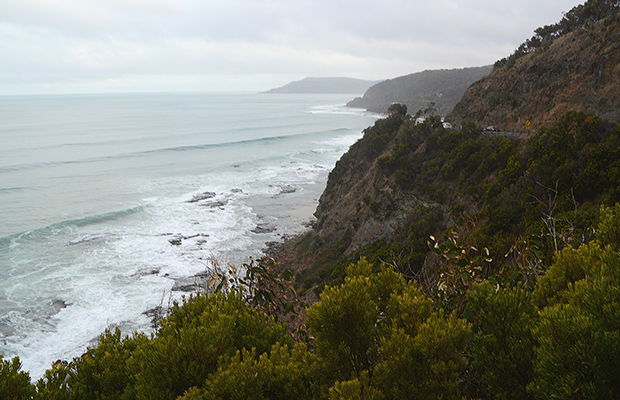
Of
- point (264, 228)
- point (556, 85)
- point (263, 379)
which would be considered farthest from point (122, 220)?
point (556, 85)

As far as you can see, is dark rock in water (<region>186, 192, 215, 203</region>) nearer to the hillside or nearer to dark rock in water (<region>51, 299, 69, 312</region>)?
the hillside

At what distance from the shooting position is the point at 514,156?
20.0 meters

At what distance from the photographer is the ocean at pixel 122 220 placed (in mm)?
20048

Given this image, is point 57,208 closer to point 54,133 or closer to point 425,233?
point 425,233

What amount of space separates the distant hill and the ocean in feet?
217

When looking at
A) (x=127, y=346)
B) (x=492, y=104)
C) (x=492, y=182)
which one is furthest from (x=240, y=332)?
(x=492, y=104)

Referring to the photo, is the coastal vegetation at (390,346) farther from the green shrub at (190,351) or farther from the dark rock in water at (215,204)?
the dark rock in water at (215,204)

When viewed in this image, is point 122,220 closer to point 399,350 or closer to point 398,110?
point 398,110

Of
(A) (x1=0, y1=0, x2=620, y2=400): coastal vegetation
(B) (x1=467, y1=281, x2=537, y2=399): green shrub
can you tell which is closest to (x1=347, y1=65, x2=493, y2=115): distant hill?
(A) (x1=0, y1=0, x2=620, y2=400): coastal vegetation

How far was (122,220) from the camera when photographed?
114 ft

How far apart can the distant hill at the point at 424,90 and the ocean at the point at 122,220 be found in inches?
2606

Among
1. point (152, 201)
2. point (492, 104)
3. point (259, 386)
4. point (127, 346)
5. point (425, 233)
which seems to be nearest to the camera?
point (259, 386)

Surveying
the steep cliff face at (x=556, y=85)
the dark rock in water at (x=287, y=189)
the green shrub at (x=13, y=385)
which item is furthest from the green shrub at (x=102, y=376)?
the dark rock in water at (x=287, y=189)

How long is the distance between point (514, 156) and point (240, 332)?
2010 cm
